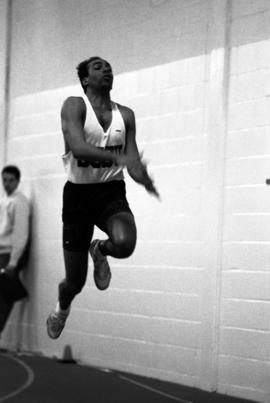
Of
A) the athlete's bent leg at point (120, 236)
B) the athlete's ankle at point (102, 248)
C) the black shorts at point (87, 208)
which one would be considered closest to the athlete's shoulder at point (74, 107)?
the black shorts at point (87, 208)

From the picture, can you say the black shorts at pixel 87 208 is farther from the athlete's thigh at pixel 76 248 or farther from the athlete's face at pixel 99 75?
Result: the athlete's face at pixel 99 75

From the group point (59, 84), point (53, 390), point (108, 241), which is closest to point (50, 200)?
point (59, 84)

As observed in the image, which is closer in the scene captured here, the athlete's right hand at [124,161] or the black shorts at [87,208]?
the athlete's right hand at [124,161]

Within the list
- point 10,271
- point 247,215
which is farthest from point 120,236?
point 10,271

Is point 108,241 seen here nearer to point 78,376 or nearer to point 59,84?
point 78,376

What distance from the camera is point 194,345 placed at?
6.55 meters

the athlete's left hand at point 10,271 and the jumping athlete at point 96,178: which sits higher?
the jumping athlete at point 96,178

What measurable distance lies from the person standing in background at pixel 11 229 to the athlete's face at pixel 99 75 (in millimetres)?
3592

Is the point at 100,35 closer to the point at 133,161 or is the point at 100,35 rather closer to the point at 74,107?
the point at 74,107

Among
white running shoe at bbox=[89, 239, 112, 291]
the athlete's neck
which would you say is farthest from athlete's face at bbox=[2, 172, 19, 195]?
the athlete's neck

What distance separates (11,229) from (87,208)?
3.64m

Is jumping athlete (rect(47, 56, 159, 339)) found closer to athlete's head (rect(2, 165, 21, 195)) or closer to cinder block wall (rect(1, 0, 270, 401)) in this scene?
cinder block wall (rect(1, 0, 270, 401))

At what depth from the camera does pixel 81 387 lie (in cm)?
651

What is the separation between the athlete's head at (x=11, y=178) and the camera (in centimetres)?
801
